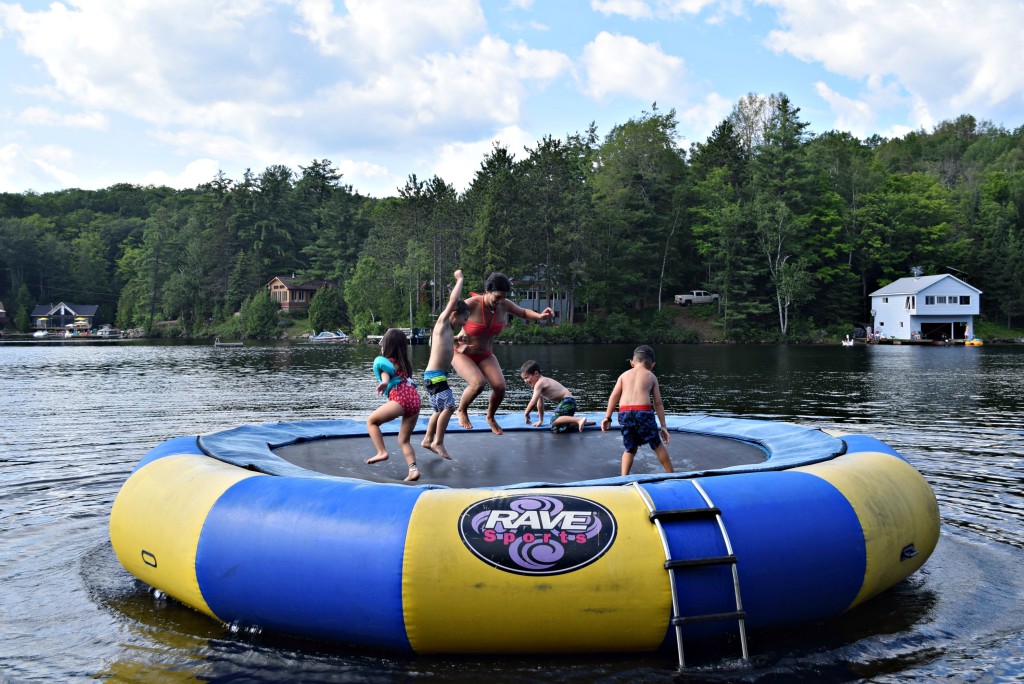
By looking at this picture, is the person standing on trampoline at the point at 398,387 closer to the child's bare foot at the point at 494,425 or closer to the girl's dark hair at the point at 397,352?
the girl's dark hair at the point at 397,352

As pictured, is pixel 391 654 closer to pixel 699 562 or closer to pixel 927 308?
pixel 699 562

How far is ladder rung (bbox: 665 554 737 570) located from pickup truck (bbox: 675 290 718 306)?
68.8 m

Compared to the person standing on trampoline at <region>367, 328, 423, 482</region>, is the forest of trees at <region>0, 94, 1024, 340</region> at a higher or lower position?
higher

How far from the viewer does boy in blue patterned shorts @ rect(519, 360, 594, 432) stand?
9.96 meters

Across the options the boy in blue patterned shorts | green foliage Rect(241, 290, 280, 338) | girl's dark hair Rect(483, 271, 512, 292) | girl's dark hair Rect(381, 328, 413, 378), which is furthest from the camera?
green foliage Rect(241, 290, 280, 338)

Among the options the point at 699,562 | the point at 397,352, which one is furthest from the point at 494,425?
the point at 699,562

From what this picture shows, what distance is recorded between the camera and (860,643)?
557 centimetres

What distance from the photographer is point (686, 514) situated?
17.2 feet

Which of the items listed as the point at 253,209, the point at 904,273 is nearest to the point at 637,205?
the point at 904,273

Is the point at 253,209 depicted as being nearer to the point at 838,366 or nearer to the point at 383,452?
the point at 838,366

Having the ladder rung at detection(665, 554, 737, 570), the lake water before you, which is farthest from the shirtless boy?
the ladder rung at detection(665, 554, 737, 570)

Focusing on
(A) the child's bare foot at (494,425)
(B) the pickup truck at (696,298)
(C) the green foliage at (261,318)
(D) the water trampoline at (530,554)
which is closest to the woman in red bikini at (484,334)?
(A) the child's bare foot at (494,425)

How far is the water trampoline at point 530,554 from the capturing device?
5043 mm

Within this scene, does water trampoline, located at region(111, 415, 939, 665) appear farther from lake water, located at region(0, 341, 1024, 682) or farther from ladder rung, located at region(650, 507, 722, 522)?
lake water, located at region(0, 341, 1024, 682)
